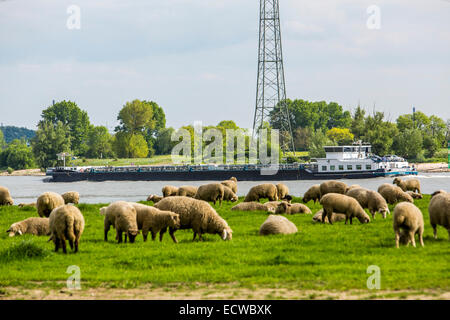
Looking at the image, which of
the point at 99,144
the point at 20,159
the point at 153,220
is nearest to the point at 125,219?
the point at 153,220

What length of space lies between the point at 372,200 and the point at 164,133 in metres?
118

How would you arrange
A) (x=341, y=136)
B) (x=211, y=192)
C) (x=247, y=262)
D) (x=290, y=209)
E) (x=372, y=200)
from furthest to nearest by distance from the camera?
(x=341, y=136), (x=211, y=192), (x=290, y=209), (x=372, y=200), (x=247, y=262)

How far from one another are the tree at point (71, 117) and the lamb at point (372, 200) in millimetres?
126425

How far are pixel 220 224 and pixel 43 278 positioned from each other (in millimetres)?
5116

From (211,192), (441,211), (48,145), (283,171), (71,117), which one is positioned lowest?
(283,171)

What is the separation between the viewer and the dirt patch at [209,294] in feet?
29.7

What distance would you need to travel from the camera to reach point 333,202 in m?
17.5

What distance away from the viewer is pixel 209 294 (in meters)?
9.52

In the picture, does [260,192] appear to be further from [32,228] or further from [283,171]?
[283,171]

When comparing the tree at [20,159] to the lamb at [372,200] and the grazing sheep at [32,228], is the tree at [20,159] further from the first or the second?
the lamb at [372,200]

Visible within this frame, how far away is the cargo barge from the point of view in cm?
7781

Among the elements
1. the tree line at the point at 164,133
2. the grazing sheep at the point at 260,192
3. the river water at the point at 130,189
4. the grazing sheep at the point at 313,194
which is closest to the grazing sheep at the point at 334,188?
the grazing sheep at the point at 313,194

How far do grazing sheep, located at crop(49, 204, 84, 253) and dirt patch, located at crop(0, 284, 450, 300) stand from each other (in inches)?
111
